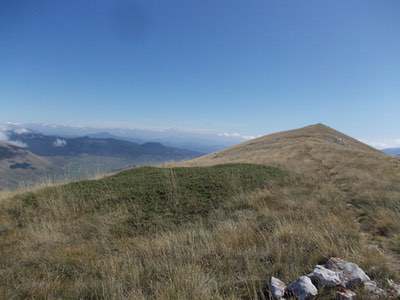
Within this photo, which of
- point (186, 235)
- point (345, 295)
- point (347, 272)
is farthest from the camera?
point (186, 235)

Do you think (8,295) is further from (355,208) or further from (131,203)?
(355,208)

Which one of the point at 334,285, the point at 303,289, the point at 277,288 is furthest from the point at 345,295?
the point at 277,288

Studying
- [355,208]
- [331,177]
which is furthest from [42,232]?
[331,177]

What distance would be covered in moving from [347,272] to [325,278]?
1.33 ft

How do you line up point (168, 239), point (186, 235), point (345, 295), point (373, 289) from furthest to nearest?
point (186, 235), point (168, 239), point (373, 289), point (345, 295)

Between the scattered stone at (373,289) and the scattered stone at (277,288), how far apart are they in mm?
989

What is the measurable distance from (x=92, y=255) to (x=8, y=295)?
4.35ft

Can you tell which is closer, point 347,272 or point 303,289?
point 303,289

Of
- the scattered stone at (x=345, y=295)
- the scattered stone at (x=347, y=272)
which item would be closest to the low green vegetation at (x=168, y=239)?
the scattered stone at (x=347, y=272)

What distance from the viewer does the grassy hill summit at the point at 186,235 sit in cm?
335

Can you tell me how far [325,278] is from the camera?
10.1 ft

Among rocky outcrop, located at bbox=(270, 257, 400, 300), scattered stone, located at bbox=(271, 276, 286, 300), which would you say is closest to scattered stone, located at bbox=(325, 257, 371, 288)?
rocky outcrop, located at bbox=(270, 257, 400, 300)

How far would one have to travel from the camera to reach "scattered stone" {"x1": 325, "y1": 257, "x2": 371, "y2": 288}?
3072mm

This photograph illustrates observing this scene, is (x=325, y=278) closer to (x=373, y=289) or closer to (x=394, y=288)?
(x=373, y=289)
